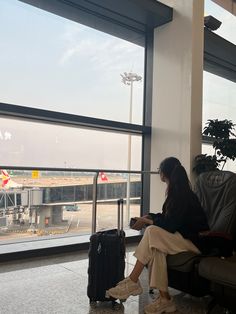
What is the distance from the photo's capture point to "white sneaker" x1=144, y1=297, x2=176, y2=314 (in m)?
2.12

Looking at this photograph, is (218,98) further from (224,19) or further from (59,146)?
(59,146)

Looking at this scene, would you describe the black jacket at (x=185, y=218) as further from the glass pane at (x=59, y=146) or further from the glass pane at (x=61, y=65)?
the glass pane at (x=61, y=65)

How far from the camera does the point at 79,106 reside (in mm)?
4035

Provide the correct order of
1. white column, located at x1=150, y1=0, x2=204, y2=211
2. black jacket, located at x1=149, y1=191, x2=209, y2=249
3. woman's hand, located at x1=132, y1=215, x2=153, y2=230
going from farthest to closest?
white column, located at x1=150, y1=0, x2=204, y2=211
woman's hand, located at x1=132, y1=215, x2=153, y2=230
black jacket, located at x1=149, y1=191, x2=209, y2=249

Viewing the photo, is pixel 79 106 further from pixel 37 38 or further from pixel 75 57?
pixel 37 38

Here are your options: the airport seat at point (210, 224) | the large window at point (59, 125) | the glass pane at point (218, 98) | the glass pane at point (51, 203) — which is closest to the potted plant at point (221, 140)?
the glass pane at point (218, 98)

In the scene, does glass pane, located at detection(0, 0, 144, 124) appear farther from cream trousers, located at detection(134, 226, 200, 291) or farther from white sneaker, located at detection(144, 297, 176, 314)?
white sneaker, located at detection(144, 297, 176, 314)

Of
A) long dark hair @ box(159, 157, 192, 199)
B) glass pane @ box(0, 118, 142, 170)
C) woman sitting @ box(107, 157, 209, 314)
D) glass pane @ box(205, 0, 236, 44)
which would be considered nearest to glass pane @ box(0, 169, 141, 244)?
glass pane @ box(0, 118, 142, 170)

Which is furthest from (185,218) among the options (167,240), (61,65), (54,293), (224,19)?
(224,19)

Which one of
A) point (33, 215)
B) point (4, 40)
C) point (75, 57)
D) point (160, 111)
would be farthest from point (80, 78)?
point (33, 215)

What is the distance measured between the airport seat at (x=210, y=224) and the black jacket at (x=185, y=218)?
0.13 metres

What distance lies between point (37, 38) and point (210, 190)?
8.59ft

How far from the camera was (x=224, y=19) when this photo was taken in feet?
18.8

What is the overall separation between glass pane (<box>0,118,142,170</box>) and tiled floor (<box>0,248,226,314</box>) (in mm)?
1165
